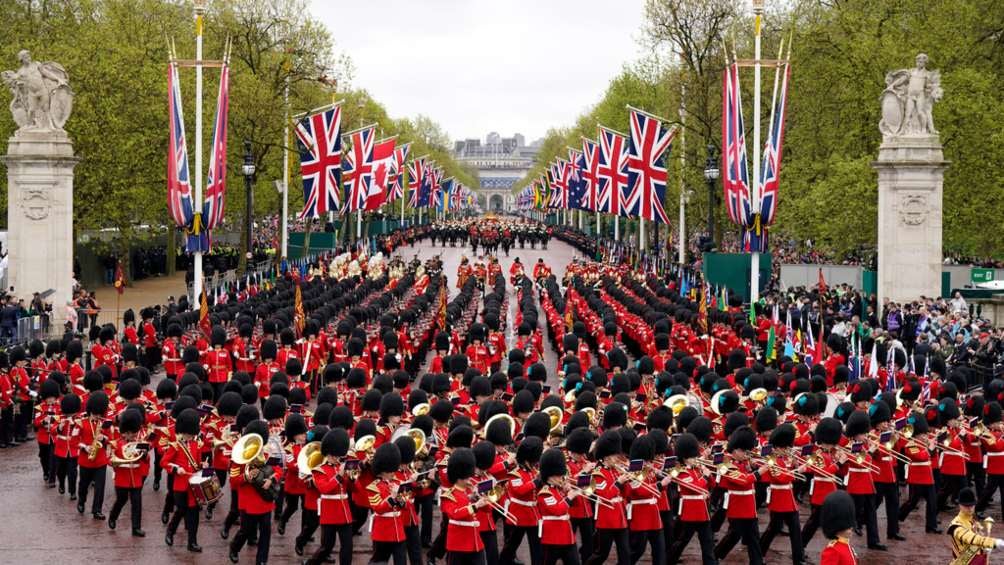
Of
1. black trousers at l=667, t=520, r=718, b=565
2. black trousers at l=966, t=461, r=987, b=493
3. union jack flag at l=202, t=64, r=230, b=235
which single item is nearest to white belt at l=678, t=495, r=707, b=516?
black trousers at l=667, t=520, r=718, b=565

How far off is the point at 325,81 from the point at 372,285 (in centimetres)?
1561

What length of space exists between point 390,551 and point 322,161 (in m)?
25.1

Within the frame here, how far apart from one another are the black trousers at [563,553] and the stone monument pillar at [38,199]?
19620 millimetres

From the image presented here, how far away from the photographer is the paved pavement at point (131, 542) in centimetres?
1280

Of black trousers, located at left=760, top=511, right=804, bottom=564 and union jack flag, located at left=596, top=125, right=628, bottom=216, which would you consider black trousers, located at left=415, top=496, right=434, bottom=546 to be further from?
union jack flag, located at left=596, top=125, right=628, bottom=216

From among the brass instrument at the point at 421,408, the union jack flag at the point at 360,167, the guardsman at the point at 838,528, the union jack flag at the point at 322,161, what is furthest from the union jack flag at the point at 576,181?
the guardsman at the point at 838,528

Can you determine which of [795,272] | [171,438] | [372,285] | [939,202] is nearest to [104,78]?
[372,285]

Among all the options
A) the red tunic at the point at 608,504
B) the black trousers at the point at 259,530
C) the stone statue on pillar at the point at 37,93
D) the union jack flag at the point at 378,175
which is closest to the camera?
the red tunic at the point at 608,504

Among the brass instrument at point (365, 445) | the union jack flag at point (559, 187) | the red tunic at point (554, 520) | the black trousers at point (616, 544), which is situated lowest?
the black trousers at point (616, 544)

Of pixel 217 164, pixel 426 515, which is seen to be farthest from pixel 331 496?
pixel 217 164

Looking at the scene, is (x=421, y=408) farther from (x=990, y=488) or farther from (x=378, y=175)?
(x=378, y=175)

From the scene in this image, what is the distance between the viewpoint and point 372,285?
3619 cm

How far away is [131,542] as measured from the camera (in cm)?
1338

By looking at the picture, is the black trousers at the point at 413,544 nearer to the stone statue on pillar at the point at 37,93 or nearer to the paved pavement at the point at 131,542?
the paved pavement at the point at 131,542
